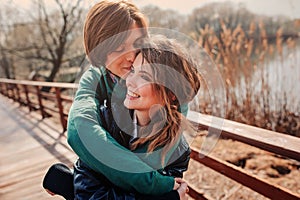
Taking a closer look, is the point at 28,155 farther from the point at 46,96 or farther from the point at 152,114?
the point at 152,114

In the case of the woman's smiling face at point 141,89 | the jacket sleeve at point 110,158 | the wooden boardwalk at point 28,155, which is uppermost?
the woman's smiling face at point 141,89

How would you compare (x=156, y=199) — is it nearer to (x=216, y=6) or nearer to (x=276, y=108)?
(x=276, y=108)

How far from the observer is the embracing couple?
707 mm

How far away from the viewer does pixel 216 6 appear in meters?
5.77

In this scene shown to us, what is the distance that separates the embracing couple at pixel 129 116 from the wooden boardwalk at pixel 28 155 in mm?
1339

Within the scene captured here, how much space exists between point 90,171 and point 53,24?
37.6 feet

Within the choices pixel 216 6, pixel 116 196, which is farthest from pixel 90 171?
pixel 216 6

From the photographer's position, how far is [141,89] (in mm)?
729

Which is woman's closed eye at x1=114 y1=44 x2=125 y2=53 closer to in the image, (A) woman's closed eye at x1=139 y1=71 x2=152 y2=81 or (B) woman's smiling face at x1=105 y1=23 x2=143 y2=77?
(B) woman's smiling face at x1=105 y1=23 x2=143 y2=77

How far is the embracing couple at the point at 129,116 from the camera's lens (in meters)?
0.71

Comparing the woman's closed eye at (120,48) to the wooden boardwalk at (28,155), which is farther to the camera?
the wooden boardwalk at (28,155)

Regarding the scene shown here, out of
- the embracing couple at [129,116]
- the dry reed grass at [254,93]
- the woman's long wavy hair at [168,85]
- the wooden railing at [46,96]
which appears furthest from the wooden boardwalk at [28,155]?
the dry reed grass at [254,93]

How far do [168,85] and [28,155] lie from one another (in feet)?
8.75

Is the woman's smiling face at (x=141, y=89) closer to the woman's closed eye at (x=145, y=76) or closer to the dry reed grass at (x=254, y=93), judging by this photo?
the woman's closed eye at (x=145, y=76)
